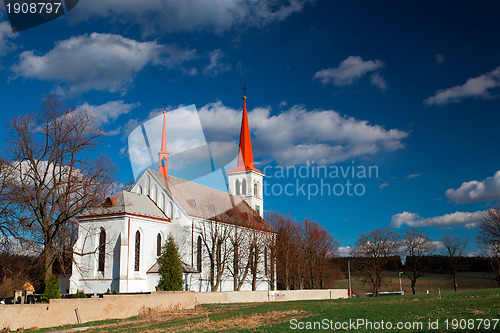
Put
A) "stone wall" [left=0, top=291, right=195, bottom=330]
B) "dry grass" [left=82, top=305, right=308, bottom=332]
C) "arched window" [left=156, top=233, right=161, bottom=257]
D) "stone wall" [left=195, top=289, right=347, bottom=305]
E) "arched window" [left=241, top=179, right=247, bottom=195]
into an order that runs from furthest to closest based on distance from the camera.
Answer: "arched window" [left=241, top=179, right=247, bottom=195] → "arched window" [left=156, top=233, right=161, bottom=257] → "stone wall" [left=195, top=289, right=347, bottom=305] → "stone wall" [left=0, top=291, right=195, bottom=330] → "dry grass" [left=82, top=305, right=308, bottom=332]

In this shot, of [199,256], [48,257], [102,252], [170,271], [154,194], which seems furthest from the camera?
[199,256]

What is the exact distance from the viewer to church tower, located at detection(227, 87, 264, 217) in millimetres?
67000

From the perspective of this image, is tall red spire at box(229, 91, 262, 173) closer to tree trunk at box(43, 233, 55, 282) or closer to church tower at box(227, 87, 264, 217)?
church tower at box(227, 87, 264, 217)

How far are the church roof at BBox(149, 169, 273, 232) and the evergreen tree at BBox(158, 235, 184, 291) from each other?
809 centimetres

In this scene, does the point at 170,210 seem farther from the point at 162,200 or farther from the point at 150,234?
the point at 150,234

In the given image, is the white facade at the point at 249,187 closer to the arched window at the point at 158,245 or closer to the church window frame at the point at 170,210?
the church window frame at the point at 170,210

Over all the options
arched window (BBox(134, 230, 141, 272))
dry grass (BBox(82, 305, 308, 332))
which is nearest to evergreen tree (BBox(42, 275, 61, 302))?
dry grass (BBox(82, 305, 308, 332))

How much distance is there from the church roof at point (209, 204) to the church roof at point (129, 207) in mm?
2679

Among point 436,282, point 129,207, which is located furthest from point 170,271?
point 436,282

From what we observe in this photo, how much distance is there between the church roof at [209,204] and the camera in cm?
5050

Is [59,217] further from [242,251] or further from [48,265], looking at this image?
[242,251]

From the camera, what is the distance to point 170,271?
40000 mm

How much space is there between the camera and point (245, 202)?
6619 cm

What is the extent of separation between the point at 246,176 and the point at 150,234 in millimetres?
25112
